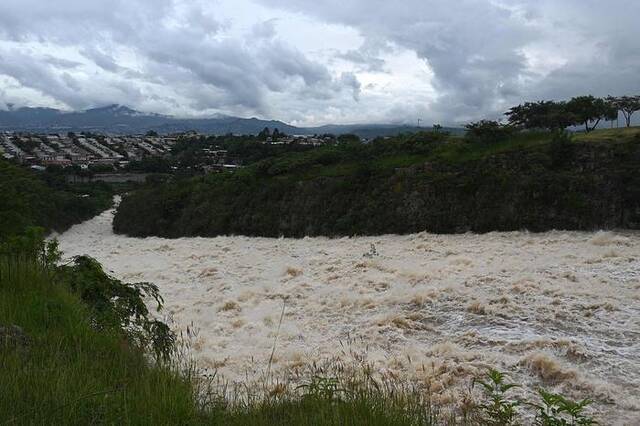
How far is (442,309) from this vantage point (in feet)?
33.4

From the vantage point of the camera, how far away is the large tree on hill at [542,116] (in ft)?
78.5

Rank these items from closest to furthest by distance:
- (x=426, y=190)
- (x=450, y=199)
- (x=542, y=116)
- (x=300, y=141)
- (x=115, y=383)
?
(x=115, y=383) < (x=450, y=199) < (x=426, y=190) < (x=542, y=116) < (x=300, y=141)

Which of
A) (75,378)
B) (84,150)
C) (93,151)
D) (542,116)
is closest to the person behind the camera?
(75,378)

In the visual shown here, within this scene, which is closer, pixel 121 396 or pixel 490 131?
pixel 121 396

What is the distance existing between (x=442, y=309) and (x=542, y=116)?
18354 mm

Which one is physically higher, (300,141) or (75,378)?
(300,141)

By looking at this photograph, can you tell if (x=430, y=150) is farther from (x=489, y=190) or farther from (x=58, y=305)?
(x=58, y=305)

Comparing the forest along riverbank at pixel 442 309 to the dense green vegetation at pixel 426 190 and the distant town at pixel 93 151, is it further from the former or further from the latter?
the distant town at pixel 93 151

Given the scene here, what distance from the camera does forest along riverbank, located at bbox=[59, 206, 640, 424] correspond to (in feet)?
24.6

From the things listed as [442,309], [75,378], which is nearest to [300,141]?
[442,309]

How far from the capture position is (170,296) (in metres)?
14.0

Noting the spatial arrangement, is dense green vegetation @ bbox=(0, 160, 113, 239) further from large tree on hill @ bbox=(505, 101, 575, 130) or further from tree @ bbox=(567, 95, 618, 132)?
tree @ bbox=(567, 95, 618, 132)

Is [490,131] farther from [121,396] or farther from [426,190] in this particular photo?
[121,396]

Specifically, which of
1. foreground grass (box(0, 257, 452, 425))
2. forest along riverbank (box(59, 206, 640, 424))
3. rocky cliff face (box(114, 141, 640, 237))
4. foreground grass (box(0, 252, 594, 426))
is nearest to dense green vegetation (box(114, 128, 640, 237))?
rocky cliff face (box(114, 141, 640, 237))
